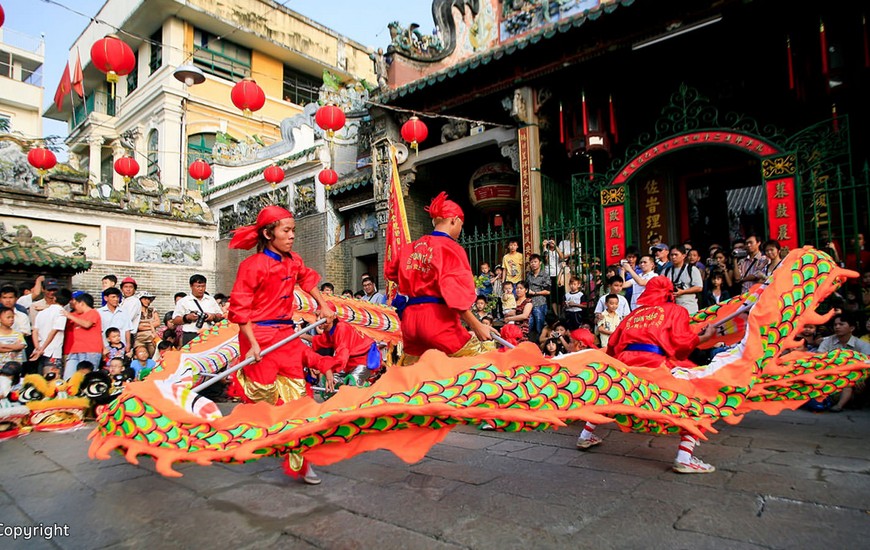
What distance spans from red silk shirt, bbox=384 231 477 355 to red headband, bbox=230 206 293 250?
0.86 metres

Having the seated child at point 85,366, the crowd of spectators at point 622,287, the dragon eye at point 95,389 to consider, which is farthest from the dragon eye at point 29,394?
the crowd of spectators at point 622,287

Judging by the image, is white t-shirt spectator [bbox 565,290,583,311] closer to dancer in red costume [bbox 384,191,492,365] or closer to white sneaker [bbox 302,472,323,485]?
dancer in red costume [bbox 384,191,492,365]

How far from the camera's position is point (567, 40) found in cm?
841

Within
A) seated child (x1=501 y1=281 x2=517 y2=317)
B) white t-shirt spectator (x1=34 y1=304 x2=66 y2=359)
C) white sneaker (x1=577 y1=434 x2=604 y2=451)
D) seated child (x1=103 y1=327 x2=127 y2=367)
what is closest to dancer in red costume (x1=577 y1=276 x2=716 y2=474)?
white sneaker (x1=577 y1=434 x2=604 y2=451)

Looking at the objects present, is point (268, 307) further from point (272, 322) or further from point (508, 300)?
point (508, 300)

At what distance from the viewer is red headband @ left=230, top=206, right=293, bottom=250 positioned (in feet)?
10.8

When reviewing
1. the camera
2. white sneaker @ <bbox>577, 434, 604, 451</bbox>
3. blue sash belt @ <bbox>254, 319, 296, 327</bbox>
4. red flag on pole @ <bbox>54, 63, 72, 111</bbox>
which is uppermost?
red flag on pole @ <bbox>54, 63, 72, 111</bbox>

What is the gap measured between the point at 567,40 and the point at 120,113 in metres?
20.2

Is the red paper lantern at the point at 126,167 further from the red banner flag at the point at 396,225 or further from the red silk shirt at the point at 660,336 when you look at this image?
the red silk shirt at the point at 660,336

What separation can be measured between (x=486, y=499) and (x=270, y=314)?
65.0 inches

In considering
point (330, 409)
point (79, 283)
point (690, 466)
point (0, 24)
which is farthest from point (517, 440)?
point (79, 283)

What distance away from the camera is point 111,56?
6.59 metres

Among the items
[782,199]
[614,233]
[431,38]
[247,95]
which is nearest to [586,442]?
[614,233]

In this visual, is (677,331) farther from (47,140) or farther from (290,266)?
(47,140)
